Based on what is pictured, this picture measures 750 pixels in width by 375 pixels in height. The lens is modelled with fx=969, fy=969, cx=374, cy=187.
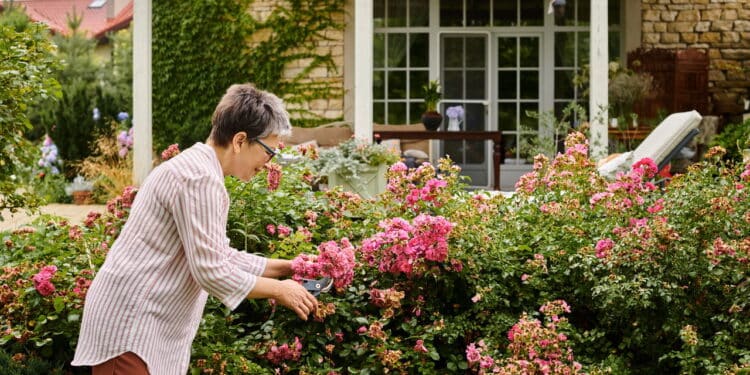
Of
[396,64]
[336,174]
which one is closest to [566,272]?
[336,174]

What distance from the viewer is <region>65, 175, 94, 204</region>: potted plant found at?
1091 centimetres

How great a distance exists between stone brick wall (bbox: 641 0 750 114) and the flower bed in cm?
861

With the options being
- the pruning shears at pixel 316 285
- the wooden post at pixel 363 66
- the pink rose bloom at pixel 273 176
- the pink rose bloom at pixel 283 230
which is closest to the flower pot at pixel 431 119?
the wooden post at pixel 363 66

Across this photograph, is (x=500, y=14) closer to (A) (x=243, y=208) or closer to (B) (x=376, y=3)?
(B) (x=376, y=3)

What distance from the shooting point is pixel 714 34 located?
1213 cm

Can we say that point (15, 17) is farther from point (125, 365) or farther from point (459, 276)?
point (125, 365)

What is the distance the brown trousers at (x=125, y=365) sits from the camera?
2.46 m

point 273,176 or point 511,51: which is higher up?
point 511,51

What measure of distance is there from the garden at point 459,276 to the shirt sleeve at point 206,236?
0.44 m

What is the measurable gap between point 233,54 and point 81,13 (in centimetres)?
1209

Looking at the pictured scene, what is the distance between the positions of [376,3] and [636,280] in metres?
9.71

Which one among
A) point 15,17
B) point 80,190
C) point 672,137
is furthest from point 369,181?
point 15,17

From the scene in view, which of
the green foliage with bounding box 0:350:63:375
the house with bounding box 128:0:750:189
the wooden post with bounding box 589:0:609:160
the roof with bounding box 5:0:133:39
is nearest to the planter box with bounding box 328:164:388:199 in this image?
the wooden post with bounding box 589:0:609:160

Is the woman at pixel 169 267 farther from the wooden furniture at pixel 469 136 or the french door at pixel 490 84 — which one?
the french door at pixel 490 84
